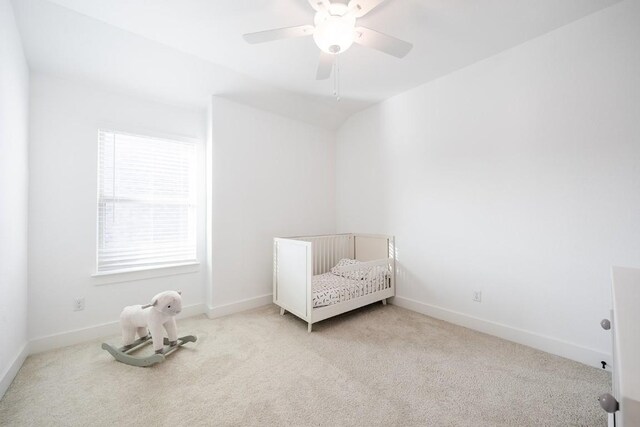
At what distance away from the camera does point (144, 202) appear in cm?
262

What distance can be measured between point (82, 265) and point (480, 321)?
11.8 feet

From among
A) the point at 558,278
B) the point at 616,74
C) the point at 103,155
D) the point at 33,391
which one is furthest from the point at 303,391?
the point at 616,74

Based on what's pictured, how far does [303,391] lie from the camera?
1605 mm

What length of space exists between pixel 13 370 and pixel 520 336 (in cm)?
374

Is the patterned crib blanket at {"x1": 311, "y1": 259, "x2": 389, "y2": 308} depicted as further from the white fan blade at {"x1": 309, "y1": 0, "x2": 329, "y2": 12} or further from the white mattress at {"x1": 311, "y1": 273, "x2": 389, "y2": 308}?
the white fan blade at {"x1": 309, "y1": 0, "x2": 329, "y2": 12}

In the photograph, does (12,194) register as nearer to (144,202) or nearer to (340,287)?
(144,202)

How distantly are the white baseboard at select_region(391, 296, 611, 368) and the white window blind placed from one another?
105 inches

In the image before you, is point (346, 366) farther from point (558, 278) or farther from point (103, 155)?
point (103, 155)

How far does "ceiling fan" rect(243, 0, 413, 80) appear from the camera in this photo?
4.61 ft

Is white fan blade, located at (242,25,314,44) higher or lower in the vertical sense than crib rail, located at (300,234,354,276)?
higher

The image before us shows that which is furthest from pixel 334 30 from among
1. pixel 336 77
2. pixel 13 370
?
pixel 13 370

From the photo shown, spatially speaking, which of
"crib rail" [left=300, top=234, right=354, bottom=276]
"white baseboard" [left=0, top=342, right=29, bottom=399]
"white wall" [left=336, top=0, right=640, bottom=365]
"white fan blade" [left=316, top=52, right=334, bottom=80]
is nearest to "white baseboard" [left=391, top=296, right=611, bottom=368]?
"white wall" [left=336, top=0, right=640, bottom=365]

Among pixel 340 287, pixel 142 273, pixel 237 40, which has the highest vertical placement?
pixel 237 40

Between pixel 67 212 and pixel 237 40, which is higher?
pixel 237 40
